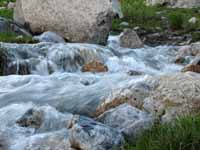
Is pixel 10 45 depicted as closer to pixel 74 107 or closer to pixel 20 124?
pixel 74 107

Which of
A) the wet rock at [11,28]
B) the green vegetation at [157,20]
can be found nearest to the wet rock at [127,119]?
the wet rock at [11,28]

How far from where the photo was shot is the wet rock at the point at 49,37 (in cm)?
1353

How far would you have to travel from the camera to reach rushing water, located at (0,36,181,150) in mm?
8031

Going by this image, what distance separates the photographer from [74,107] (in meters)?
8.23

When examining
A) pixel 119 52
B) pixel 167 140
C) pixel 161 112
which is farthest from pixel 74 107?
pixel 119 52

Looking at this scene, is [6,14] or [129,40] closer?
[129,40]

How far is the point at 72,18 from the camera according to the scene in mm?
14336

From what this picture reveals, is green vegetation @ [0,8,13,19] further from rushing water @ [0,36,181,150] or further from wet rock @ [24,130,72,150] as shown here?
wet rock @ [24,130,72,150]

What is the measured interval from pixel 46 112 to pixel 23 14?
7.71m

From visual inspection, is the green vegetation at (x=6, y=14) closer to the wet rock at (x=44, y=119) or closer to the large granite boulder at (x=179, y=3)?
the large granite boulder at (x=179, y=3)

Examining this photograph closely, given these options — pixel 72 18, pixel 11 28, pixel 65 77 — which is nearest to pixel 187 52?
pixel 72 18

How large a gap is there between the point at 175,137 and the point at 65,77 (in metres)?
5.35

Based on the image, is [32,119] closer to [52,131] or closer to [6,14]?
[52,131]

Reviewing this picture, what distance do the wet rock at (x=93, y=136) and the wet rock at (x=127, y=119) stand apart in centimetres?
21
